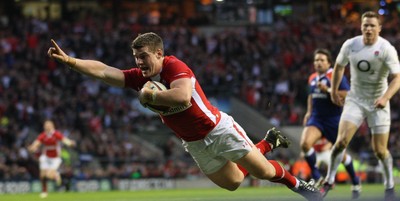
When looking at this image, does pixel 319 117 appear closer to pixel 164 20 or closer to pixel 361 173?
pixel 361 173

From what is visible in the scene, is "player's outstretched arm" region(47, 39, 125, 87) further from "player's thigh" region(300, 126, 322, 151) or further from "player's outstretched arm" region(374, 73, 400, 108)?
"player's thigh" region(300, 126, 322, 151)

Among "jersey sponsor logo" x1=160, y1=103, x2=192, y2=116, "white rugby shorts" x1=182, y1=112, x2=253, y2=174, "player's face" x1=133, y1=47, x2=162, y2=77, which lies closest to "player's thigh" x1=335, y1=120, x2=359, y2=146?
"white rugby shorts" x1=182, y1=112, x2=253, y2=174

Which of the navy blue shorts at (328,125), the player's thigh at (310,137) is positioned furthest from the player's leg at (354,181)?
the player's thigh at (310,137)

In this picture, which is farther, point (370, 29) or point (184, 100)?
point (370, 29)

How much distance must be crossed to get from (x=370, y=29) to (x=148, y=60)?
4.49 m

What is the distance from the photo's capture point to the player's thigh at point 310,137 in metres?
15.3

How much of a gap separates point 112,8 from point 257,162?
29730 millimetres

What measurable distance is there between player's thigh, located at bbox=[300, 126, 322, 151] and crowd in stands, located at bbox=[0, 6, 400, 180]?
12883mm

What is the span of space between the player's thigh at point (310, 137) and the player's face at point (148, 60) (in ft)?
20.4

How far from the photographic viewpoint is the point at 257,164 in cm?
1012

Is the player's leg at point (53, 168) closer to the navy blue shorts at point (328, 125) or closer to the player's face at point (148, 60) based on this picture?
the navy blue shorts at point (328, 125)

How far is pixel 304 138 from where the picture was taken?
15.4 metres

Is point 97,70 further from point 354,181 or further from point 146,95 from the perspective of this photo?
point 354,181

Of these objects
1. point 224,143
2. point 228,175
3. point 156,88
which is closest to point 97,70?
point 156,88
